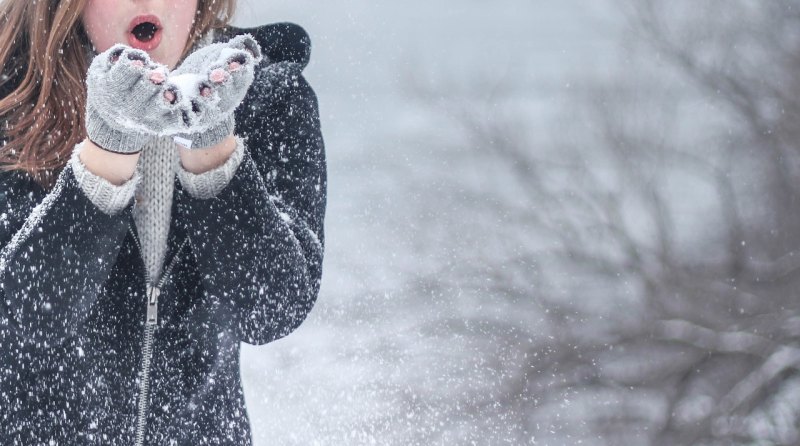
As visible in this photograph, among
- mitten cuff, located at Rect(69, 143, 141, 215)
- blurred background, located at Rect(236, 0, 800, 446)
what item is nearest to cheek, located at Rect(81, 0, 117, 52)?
mitten cuff, located at Rect(69, 143, 141, 215)

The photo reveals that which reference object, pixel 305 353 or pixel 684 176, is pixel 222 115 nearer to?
pixel 305 353

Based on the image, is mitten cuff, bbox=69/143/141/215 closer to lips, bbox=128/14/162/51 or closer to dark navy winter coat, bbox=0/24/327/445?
dark navy winter coat, bbox=0/24/327/445

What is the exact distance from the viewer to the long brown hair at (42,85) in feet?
4.19

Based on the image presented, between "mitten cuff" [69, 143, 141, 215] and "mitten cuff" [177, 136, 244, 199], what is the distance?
53 millimetres

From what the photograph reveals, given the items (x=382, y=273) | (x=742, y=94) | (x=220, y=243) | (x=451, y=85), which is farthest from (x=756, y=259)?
(x=220, y=243)

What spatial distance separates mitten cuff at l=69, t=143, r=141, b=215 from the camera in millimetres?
1175

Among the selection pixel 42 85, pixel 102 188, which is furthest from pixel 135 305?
pixel 42 85

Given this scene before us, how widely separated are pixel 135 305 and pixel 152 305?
0.03 m

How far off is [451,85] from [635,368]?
224 inches

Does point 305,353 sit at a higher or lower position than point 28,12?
lower

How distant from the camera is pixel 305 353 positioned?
10.2 meters

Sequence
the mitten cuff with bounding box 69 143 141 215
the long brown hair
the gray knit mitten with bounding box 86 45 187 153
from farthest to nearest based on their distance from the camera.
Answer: the long brown hair < the mitten cuff with bounding box 69 143 141 215 < the gray knit mitten with bounding box 86 45 187 153

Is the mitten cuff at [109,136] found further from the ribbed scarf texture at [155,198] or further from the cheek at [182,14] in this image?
the cheek at [182,14]

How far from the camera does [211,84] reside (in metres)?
1.10
